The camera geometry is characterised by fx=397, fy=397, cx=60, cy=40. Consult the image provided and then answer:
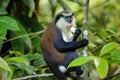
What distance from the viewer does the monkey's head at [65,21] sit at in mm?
2730

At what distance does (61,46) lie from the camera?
2.63 m

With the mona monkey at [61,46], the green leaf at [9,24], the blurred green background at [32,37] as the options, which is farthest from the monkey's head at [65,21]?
the green leaf at [9,24]

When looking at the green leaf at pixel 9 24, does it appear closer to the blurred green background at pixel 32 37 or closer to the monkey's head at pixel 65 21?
the blurred green background at pixel 32 37

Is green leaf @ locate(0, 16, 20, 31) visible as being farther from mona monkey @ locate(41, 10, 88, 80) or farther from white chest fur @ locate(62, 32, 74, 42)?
white chest fur @ locate(62, 32, 74, 42)

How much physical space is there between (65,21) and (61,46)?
0.72 ft

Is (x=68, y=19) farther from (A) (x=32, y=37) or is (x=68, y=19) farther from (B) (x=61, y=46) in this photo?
(A) (x=32, y=37)

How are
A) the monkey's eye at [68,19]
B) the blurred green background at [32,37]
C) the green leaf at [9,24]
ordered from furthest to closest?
1. the monkey's eye at [68,19]
2. the green leaf at [9,24]
3. the blurred green background at [32,37]

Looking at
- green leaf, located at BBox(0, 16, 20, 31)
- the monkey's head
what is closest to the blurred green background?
green leaf, located at BBox(0, 16, 20, 31)

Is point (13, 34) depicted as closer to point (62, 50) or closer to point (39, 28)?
point (39, 28)

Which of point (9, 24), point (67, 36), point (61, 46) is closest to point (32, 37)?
point (67, 36)

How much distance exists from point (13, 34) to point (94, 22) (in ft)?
6.27

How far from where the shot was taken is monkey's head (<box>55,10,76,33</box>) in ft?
8.96

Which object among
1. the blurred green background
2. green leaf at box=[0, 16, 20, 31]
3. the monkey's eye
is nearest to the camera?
the blurred green background

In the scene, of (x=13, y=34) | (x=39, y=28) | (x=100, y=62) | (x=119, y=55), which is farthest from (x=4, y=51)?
(x=100, y=62)
